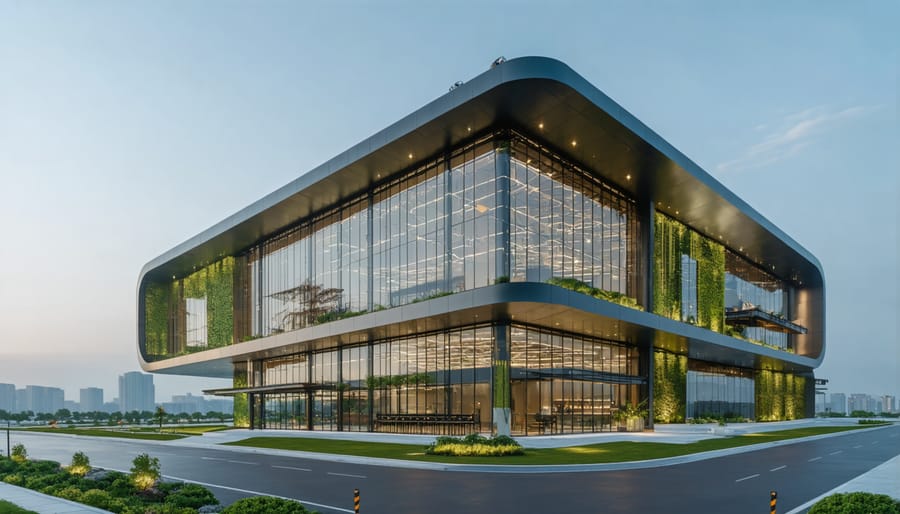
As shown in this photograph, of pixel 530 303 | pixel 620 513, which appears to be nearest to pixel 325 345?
pixel 530 303

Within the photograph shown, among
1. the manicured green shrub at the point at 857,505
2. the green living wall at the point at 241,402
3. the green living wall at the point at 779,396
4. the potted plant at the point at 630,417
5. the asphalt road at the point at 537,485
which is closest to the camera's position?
the manicured green shrub at the point at 857,505

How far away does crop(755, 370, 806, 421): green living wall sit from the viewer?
8475cm

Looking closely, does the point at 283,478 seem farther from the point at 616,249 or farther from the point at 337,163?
the point at 616,249

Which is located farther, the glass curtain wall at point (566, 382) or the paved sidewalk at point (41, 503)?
the glass curtain wall at point (566, 382)

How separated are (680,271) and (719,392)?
2288 centimetres

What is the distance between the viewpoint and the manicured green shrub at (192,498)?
14.5 metres

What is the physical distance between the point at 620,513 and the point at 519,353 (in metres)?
25.6

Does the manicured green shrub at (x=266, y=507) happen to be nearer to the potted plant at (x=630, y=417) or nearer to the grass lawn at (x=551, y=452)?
the grass lawn at (x=551, y=452)

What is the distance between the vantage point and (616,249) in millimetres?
47781

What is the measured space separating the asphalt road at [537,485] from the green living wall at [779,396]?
58123 mm

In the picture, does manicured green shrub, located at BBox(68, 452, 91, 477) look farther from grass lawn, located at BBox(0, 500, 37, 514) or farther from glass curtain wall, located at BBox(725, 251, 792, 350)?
glass curtain wall, located at BBox(725, 251, 792, 350)

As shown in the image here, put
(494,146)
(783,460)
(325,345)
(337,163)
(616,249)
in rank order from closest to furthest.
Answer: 1. (783,460)
2. (494,146)
3. (337,163)
4. (616,249)
5. (325,345)

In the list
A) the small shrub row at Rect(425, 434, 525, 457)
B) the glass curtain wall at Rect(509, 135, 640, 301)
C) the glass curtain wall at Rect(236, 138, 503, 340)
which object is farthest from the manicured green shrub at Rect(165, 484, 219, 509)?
the glass curtain wall at Rect(509, 135, 640, 301)

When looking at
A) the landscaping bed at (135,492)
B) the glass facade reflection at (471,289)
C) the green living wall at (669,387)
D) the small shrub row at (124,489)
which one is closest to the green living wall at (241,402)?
the glass facade reflection at (471,289)
